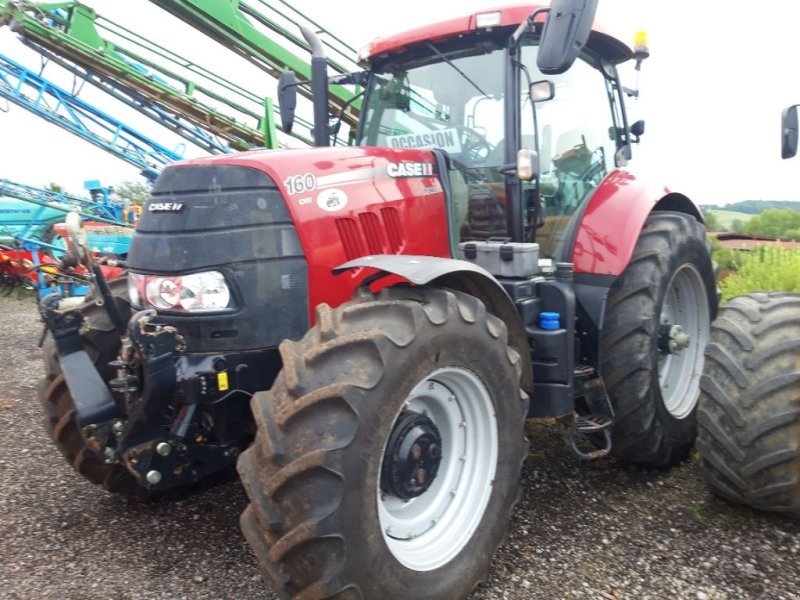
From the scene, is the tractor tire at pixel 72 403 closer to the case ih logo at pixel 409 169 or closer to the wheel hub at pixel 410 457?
the case ih logo at pixel 409 169

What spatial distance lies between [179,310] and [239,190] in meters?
0.51

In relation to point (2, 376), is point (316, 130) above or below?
above

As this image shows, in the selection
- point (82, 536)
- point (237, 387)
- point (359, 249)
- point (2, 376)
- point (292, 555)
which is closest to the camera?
point (292, 555)

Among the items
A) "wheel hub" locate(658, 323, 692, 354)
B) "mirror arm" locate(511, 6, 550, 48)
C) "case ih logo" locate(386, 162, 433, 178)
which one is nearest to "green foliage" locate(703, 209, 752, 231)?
"wheel hub" locate(658, 323, 692, 354)

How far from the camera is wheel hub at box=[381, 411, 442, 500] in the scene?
7.64 ft

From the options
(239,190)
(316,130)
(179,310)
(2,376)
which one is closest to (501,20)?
(316,130)

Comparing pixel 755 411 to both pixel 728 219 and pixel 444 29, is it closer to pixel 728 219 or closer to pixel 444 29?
pixel 444 29

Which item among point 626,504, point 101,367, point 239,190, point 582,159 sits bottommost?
point 626,504

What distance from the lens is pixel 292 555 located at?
197cm

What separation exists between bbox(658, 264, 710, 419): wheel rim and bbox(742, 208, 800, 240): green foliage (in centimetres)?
912

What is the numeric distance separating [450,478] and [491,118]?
5.89 feet

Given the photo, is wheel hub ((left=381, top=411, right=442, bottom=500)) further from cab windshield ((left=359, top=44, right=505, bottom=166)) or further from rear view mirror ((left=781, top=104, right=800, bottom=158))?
rear view mirror ((left=781, top=104, right=800, bottom=158))

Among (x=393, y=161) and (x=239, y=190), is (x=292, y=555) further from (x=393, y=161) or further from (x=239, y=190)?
(x=393, y=161)

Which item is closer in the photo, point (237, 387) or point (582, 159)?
point (237, 387)
